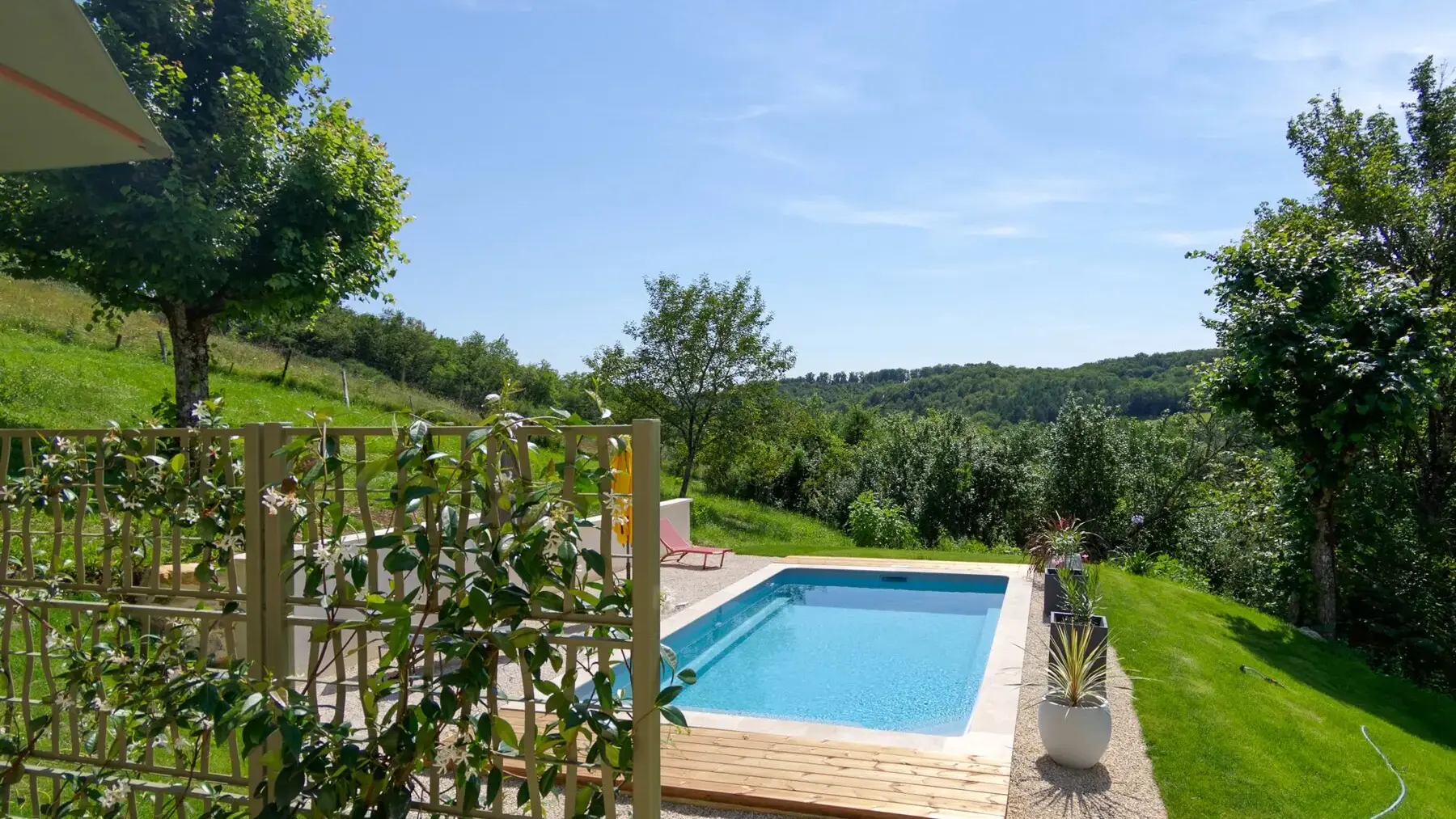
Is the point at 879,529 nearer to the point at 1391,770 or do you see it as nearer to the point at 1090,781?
the point at 1391,770

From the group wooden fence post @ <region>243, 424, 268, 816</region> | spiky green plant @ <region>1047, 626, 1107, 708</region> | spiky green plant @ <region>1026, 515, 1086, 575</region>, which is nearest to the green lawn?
spiky green plant @ <region>1026, 515, 1086, 575</region>

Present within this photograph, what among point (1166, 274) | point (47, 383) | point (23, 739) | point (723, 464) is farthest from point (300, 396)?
point (1166, 274)

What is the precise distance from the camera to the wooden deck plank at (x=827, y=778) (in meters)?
3.80

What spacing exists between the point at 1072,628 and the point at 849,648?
394cm

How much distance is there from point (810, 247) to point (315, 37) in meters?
11.9

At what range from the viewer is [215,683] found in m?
2.21

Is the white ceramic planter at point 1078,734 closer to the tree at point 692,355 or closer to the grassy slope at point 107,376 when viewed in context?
the grassy slope at point 107,376

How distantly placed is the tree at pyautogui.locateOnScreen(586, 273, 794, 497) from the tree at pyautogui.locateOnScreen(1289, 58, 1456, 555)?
10.3 metres

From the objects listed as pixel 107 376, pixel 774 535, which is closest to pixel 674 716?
pixel 107 376

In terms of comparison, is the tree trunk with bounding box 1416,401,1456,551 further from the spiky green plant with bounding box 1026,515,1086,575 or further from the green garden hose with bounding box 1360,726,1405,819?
the green garden hose with bounding box 1360,726,1405,819

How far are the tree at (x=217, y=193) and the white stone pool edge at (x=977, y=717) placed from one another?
428 centimetres

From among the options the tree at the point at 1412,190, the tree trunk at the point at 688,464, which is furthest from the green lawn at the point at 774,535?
the tree at the point at 1412,190

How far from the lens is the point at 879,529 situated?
14.2 meters

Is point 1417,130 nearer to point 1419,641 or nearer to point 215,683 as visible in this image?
point 1419,641
